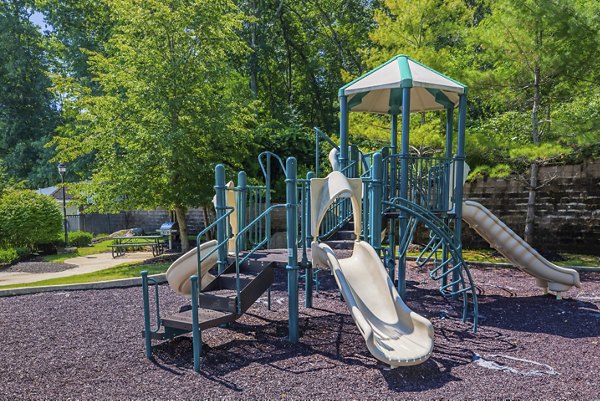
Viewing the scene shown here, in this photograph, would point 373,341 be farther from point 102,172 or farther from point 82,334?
point 102,172

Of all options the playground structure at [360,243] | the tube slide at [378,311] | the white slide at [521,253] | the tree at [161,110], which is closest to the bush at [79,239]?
the tree at [161,110]

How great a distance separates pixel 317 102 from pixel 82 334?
2252cm

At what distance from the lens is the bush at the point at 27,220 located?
1433 centimetres

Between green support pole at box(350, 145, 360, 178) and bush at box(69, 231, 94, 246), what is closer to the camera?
green support pole at box(350, 145, 360, 178)

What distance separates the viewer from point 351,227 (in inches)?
282

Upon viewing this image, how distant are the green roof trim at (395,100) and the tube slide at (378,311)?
11.9 ft

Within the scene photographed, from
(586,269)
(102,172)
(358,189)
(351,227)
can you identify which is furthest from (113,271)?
(586,269)

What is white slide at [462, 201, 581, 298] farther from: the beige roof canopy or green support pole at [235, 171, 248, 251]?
green support pole at [235, 171, 248, 251]

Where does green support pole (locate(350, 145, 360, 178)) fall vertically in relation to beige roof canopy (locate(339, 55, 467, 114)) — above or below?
below

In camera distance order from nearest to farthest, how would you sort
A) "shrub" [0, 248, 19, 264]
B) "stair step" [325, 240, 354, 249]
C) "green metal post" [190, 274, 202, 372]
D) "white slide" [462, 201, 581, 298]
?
1. "green metal post" [190, 274, 202, 372]
2. "stair step" [325, 240, 354, 249]
3. "white slide" [462, 201, 581, 298]
4. "shrub" [0, 248, 19, 264]

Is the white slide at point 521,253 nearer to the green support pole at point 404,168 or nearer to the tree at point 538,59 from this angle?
the green support pole at point 404,168

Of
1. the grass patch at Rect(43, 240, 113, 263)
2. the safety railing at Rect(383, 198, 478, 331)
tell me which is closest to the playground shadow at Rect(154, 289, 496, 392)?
the safety railing at Rect(383, 198, 478, 331)

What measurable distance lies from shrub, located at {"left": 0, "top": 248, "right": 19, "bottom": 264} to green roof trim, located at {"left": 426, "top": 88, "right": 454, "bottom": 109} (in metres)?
12.3

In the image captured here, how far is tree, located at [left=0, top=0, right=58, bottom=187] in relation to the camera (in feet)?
96.8
